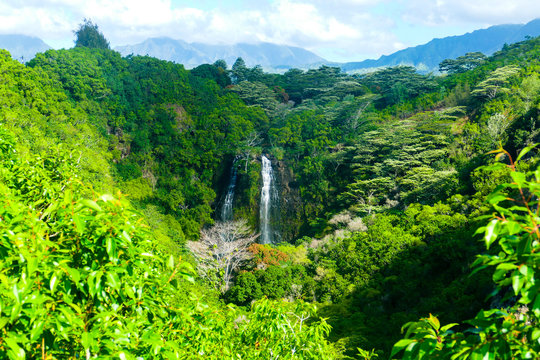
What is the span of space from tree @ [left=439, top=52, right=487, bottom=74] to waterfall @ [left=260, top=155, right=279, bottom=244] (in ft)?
108

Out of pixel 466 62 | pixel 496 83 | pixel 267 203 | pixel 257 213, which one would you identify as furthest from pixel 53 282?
pixel 466 62

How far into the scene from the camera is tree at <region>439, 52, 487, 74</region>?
40.6m

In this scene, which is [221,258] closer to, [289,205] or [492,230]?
[289,205]

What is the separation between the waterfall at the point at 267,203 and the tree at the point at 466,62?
32.8 m

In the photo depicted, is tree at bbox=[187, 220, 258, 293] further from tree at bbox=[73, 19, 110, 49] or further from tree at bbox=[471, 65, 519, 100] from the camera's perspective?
tree at bbox=[73, 19, 110, 49]

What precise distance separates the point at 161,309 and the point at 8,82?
2630cm

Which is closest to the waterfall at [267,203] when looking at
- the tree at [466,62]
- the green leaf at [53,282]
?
the green leaf at [53,282]

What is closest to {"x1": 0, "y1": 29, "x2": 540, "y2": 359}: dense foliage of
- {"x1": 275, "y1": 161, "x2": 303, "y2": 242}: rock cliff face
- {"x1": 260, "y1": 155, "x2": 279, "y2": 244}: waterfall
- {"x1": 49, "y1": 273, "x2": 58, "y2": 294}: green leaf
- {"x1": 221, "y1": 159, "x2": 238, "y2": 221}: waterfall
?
{"x1": 49, "y1": 273, "x2": 58, "y2": 294}: green leaf

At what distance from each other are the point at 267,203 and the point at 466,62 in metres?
35.7

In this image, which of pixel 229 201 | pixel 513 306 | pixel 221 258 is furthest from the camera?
pixel 229 201

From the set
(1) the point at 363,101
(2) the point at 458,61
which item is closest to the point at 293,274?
(1) the point at 363,101

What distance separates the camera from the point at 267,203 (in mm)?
26500

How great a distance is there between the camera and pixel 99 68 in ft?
106

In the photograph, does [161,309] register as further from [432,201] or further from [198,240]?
[198,240]
